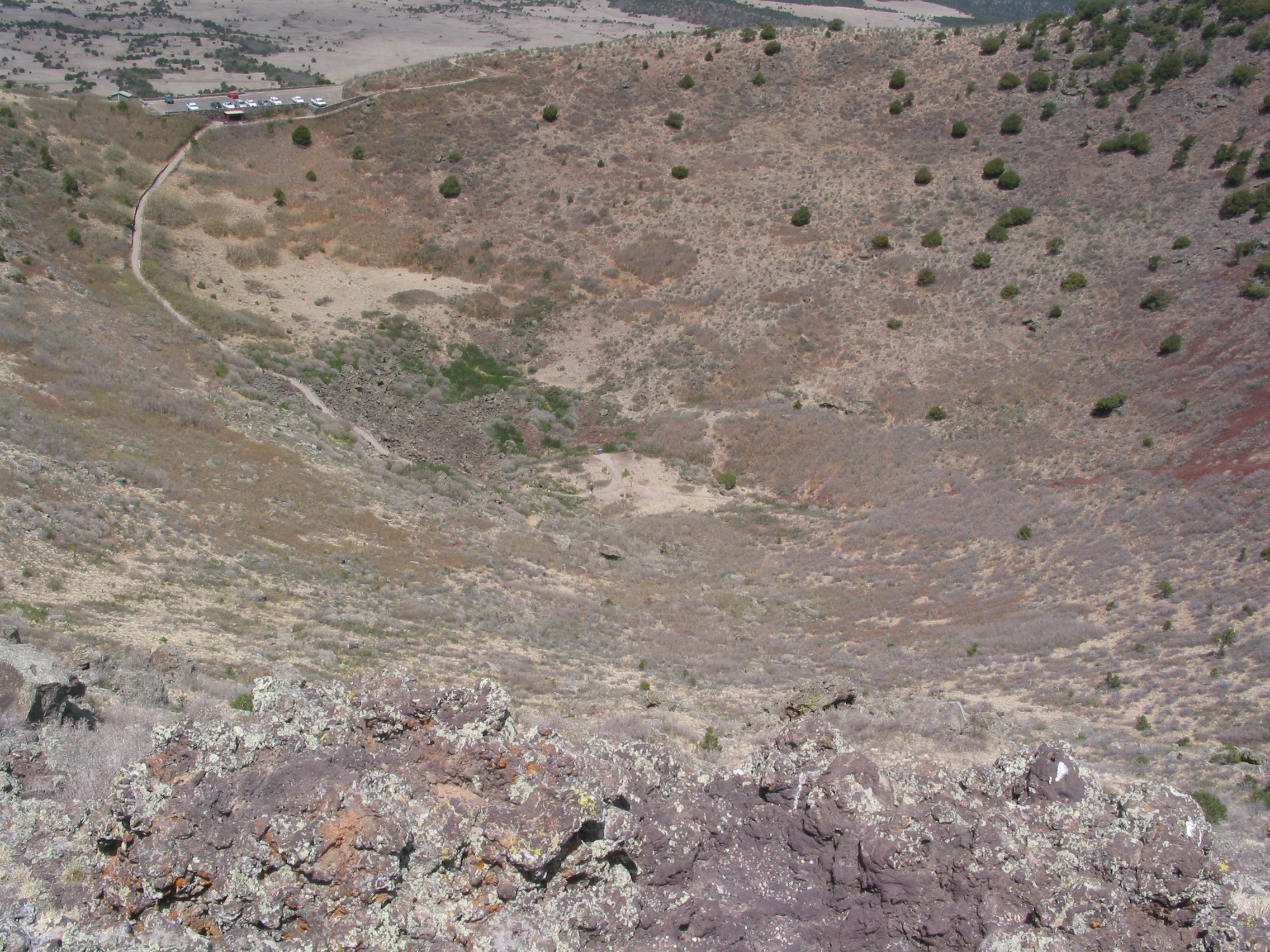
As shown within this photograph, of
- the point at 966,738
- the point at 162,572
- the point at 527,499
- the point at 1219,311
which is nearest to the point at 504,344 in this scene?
the point at 527,499

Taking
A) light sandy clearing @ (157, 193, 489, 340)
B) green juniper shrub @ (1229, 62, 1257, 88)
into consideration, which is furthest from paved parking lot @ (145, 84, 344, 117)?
green juniper shrub @ (1229, 62, 1257, 88)

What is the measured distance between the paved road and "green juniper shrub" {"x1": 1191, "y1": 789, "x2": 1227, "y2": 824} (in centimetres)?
6478

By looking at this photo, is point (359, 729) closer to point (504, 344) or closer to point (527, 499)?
point (527, 499)

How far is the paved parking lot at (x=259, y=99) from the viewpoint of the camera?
5653 centimetres

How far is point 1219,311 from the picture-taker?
4128 cm

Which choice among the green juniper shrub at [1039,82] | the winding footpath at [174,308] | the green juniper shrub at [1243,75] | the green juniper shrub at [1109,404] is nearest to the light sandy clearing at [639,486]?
the winding footpath at [174,308]

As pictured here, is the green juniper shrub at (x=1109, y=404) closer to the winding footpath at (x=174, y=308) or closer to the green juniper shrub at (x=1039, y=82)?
the green juniper shrub at (x=1039, y=82)

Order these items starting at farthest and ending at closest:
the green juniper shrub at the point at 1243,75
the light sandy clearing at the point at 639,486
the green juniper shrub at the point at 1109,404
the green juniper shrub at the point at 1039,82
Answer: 1. the green juniper shrub at the point at 1039,82
2. the green juniper shrub at the point at 1243,75
3. the green juniper shrub at the point at 1109,404
4. the light sandy clearing at the point at 639,486

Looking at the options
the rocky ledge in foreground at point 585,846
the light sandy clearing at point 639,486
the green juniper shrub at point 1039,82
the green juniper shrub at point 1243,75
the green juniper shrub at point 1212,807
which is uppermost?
the green juniper shrub at point 1039,82

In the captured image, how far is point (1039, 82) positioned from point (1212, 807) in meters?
57.7

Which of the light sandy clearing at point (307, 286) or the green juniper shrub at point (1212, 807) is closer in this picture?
the green juniper shrub at point (1212, 807)

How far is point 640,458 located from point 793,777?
31.3 m

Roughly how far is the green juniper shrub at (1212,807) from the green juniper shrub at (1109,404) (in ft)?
94.9

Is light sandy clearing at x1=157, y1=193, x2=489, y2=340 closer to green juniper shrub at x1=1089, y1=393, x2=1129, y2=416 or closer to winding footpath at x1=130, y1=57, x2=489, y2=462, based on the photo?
winding footpath at x1=130, y1=57, x2=489, y2=462
